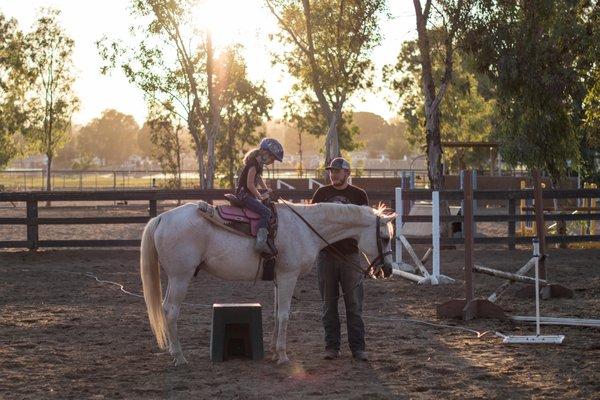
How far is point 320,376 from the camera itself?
7.98 meters

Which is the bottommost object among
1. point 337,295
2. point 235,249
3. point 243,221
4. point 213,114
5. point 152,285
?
point 337,295

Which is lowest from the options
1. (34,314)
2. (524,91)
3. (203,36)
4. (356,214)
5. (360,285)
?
(34,314)

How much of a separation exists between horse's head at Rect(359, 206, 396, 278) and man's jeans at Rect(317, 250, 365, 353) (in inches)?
9.2

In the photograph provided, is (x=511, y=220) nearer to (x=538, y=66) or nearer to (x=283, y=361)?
(x=538, y=66)

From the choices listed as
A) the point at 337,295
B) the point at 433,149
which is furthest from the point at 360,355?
the point at 433,149

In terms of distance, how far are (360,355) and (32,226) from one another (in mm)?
12086

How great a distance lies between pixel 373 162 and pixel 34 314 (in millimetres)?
140936

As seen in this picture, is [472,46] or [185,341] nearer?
[185,341]

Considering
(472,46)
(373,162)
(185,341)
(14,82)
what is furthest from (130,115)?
(185,341)

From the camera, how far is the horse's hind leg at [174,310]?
8.43 meters

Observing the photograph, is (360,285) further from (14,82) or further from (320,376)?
(14,82)

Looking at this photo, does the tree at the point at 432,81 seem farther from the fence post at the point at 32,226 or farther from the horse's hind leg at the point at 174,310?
the horse's hind leg at the point at 174,310

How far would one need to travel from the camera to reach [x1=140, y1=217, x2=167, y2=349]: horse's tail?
862 centimetres

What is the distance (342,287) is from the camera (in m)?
8.87
